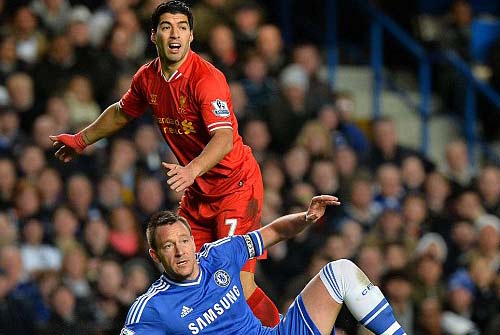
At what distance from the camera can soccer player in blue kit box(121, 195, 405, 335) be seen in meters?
6.91

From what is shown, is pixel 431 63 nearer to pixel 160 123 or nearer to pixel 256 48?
pixel 256 48

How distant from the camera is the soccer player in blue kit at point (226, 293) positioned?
22.7 feet

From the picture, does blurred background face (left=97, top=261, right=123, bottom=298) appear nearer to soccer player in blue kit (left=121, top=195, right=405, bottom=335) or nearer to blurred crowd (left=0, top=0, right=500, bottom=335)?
blurred crowd (left=0, top=0, right=500, bottom=335)

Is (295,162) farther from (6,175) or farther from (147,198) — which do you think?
(6,175)

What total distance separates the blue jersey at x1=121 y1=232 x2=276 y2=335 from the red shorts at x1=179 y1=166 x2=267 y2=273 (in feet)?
0.62

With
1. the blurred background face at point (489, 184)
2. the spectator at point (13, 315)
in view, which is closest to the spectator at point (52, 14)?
the spectator at point (13, 315)

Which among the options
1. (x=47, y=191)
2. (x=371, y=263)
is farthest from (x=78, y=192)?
(x=371, y=263)

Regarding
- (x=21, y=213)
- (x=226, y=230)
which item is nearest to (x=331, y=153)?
(x=21, y=213)

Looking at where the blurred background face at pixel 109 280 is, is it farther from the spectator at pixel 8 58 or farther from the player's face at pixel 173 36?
the player's face at pixel 173 36

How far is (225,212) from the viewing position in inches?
293

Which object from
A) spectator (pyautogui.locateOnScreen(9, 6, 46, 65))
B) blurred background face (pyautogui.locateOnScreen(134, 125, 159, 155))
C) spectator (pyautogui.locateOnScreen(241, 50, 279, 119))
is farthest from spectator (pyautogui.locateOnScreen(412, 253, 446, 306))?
spectator (pyautogui.locateOnScreen(9, 6, 46, 65))

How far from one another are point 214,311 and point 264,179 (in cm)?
435

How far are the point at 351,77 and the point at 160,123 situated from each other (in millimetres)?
6876

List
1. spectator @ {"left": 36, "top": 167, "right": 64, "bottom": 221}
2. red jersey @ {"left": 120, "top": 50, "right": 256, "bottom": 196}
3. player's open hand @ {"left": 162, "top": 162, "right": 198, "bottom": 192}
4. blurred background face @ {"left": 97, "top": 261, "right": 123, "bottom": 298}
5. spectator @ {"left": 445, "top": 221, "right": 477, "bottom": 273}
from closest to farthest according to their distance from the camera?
1. player's open hand @ {"left": 162, "top": 162, "right": 198, "bottom": 192}
2. red jersey @ {"left": 120, "top": 50, "right": 256, "bottom": 196}
3. blurred background face @ {"left": 97, "top": 261, "right": 123, "bottom": 298}
4. spectator @ {"left": 36, "top": 167, "right": 64, "bottom": 221}
5. spectator @ {"left": 445, "top": 221, "right": 477, "bottom": 273}
